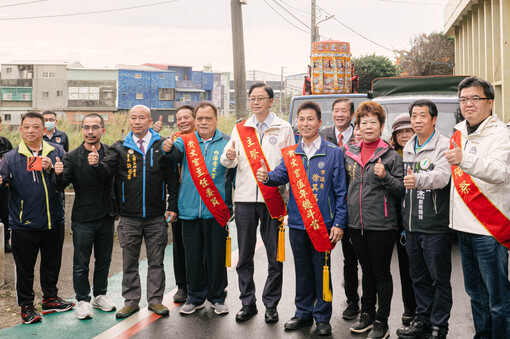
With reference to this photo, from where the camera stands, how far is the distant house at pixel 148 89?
71000 millimetres

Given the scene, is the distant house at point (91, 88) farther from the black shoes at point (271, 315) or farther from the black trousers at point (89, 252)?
the black shoes at point (271, 315)

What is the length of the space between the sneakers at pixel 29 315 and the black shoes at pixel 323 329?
266 centimetres

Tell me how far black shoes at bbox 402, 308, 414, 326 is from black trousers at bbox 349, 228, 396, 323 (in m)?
0.46

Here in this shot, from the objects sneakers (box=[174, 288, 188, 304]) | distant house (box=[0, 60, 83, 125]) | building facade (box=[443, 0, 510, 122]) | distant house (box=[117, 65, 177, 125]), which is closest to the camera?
sneakers (box=[174, 288, 188, 304])

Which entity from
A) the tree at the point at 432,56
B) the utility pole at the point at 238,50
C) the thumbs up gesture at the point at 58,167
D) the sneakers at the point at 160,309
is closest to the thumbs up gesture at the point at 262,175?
the sneakers at the point at 160,309

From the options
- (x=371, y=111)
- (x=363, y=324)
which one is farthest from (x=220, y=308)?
(x=371, y=111)

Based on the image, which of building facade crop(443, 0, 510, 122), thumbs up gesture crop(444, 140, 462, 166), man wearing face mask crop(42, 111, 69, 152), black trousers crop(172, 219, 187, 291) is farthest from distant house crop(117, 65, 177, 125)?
thumbs up gesture crop(444, 140, 462, 166)

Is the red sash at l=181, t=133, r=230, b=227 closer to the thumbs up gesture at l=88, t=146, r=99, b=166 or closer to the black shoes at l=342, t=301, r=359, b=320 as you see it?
the thumbs up gesture at l=88, t=146, r=99, b=166

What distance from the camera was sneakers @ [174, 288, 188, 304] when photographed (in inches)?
234

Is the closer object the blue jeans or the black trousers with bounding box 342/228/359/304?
the blue jeans

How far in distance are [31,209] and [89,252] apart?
0.72m

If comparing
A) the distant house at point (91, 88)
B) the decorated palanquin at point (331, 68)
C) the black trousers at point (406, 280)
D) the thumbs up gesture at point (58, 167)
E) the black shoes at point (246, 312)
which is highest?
the distant house at point (91, 88)

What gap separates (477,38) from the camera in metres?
23.7

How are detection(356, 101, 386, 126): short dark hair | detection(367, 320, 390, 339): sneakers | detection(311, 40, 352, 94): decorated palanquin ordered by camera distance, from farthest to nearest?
detection(311, 40, 352, 94): decorated palanquin
detection(356, 101, 386, 126): short dark hair
detection(367, 320, 390, 339): sneakers
